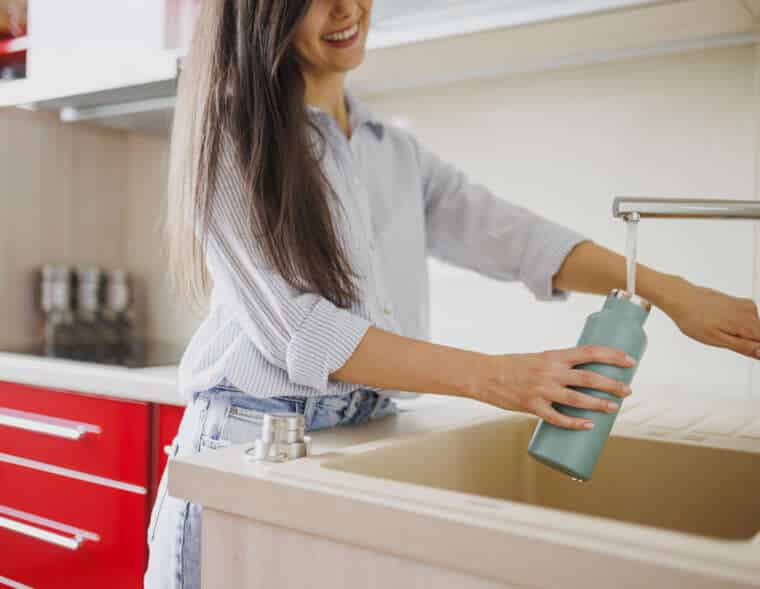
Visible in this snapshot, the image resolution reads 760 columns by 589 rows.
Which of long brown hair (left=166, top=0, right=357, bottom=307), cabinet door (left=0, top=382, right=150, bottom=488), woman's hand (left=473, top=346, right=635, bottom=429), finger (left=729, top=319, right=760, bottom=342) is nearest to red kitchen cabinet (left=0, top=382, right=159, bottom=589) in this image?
cabinet door (left=0, top=382, right=150, bottom=488)

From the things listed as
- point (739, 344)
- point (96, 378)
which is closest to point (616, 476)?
point (739, 344)

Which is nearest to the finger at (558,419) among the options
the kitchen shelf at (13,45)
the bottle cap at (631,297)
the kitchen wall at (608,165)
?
the bottle cap at (631,297)

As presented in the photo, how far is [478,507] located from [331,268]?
362 mm

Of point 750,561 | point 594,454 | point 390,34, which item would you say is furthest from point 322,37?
point 750,561

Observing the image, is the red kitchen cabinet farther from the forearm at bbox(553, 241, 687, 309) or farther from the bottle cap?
the bottle cap

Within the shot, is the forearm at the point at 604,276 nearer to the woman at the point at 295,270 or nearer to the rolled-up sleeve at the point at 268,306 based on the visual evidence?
the woman at the point at 295,270

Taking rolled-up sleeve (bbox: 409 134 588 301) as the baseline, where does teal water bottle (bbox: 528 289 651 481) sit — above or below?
below

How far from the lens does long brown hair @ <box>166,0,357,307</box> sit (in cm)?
86

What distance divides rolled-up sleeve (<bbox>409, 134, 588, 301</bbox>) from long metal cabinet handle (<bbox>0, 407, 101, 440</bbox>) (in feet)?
2.61

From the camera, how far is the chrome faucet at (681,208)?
80 cm

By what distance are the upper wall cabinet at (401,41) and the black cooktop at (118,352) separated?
61 centimetres

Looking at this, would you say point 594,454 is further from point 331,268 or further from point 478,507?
point 331,268

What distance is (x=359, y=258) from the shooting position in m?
0.98

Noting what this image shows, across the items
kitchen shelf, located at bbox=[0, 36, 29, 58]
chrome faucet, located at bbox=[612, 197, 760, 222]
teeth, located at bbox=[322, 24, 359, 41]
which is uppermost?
kitchen shelf, located at bbox=[0, 36, 29, 58]
